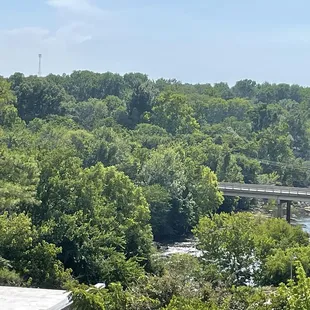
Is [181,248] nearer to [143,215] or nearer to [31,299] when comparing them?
[143,215]

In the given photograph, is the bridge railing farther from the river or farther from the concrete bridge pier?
the river

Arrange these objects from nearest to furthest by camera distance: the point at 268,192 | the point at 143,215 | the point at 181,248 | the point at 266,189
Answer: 1. the point at 143,215
2. the point at 181,248
3. the point at 268,192
4. the point at 266,189

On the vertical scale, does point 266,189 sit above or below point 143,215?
below

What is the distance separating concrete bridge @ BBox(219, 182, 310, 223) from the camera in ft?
233

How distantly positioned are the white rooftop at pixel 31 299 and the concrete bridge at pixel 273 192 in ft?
150

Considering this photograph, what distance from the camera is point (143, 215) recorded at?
46.5 m

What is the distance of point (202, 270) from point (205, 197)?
30.6 meters

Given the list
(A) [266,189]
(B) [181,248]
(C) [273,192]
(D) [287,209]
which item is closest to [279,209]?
(D) [287,209]

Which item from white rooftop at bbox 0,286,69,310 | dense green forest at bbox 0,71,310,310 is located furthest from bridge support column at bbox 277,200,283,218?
white rooftop at bbox 0,286,69,310

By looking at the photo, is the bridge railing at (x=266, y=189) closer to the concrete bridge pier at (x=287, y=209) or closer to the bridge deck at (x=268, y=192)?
the bridge deck at (x=268, y=192)

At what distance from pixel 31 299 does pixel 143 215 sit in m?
20.7

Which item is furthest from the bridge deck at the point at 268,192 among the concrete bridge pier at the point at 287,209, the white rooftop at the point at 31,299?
the white rooftop at the point at 31,299

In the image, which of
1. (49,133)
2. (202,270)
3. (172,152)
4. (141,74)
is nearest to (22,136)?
(49,133)

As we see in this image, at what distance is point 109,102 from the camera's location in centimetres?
11650
